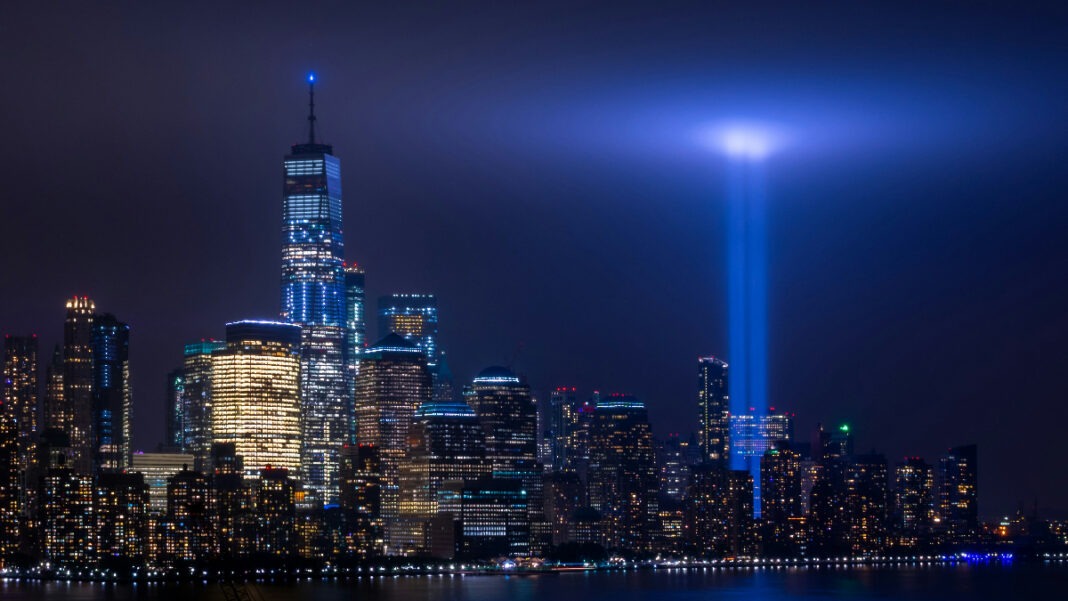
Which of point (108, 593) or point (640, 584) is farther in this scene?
point (640, 584)

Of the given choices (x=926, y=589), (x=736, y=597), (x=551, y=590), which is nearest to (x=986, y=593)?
(x=926, y=589)

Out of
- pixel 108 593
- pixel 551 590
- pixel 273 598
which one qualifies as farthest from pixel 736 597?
pixel 108 593

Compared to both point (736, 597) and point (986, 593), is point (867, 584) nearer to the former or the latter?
point (986, 593)

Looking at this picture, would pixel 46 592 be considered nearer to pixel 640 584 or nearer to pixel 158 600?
pixel 158 600

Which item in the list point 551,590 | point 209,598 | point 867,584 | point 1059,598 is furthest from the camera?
point 867,584

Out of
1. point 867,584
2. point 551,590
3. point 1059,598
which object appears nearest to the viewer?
point 1059,598

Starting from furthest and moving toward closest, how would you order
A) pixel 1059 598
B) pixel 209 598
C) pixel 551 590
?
1. pixel 551 590
2. pixel 1059 598
3. pixel 209 598

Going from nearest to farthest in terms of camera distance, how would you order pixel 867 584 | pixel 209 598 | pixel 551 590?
pixel 209 598
pixel 551 590
pixel 867 584

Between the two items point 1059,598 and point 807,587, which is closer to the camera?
point 1059,598
